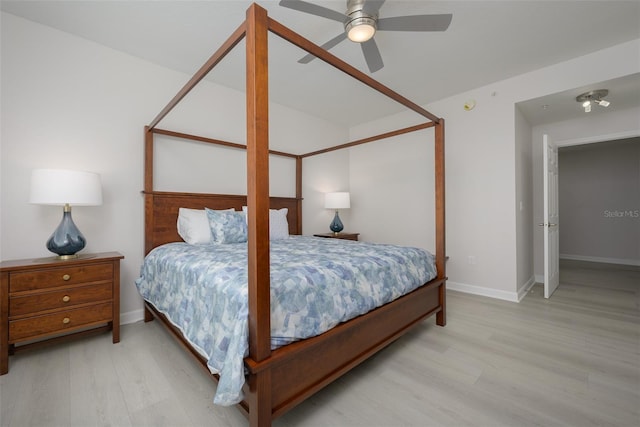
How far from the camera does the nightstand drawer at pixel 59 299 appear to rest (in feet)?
5.80

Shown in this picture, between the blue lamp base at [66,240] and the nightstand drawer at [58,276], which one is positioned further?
the blue lamp base at [66,240]

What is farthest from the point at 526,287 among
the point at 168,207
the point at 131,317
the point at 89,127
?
the point at 89,127

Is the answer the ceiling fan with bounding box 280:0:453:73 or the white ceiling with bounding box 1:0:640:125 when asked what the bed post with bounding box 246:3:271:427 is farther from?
the white ceiling with bounding box 1:0:640:125

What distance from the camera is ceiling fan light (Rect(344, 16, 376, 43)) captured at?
187cm

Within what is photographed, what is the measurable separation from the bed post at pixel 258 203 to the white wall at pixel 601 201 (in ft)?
19.8

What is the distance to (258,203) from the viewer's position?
Answer: 1.08 meters

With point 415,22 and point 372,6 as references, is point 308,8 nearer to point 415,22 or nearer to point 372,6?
point 372,6

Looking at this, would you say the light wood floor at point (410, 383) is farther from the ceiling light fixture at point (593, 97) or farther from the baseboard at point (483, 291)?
the ceiling light fixture at point (593, 97)

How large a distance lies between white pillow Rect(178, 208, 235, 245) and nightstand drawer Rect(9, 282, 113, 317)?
70 cm

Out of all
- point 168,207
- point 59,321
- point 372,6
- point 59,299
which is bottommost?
point 59,321

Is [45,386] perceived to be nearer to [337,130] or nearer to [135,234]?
[135,234]

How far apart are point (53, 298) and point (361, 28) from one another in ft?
9.36

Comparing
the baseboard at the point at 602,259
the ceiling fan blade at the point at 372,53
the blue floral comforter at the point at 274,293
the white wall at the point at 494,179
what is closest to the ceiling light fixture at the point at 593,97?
the white wall at the point at 494,179

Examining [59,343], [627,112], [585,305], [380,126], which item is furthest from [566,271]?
[59,343]
